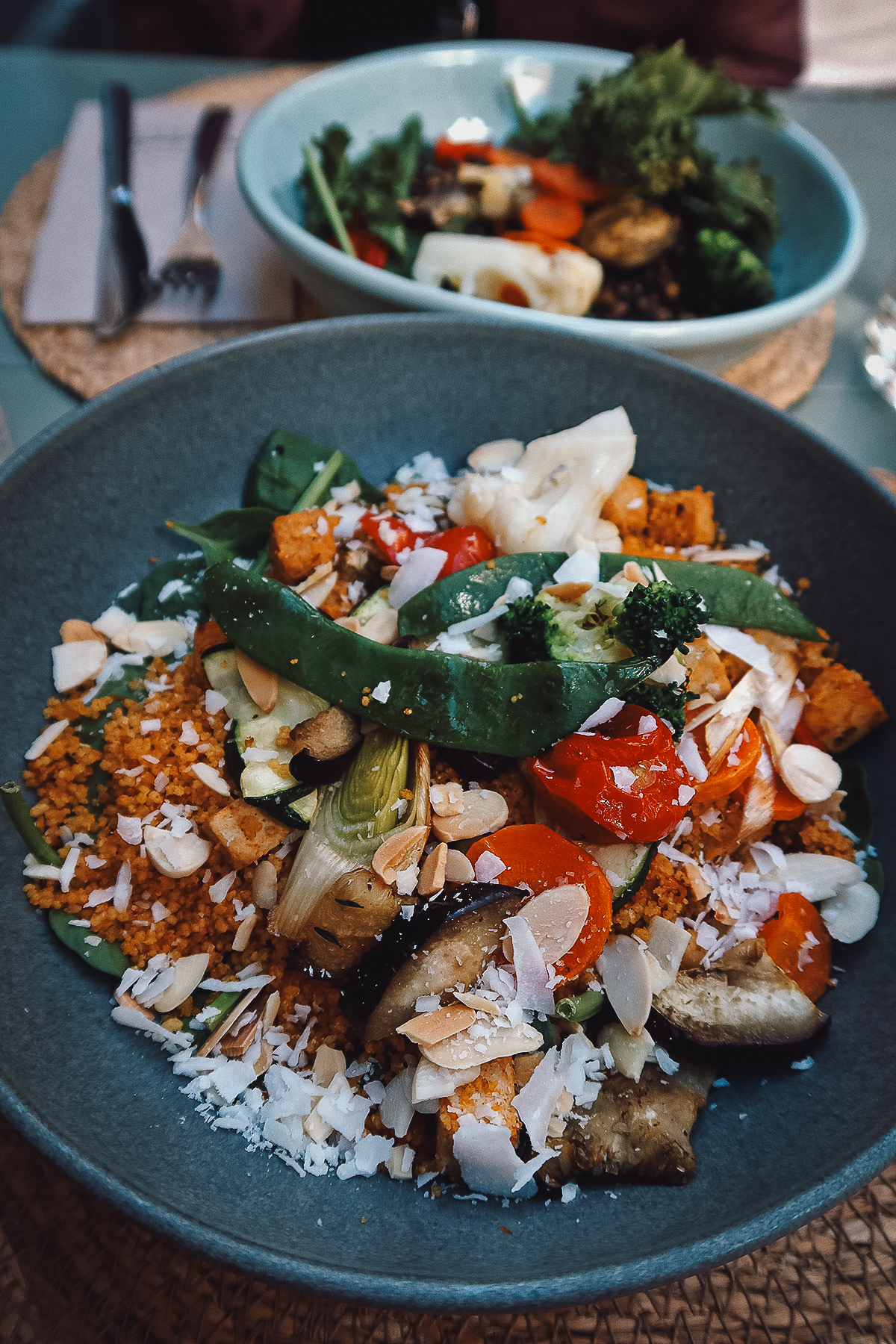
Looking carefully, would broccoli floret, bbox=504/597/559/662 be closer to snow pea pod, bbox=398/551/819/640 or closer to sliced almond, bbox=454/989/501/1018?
snow pea pod, bbox=398/551/819/640

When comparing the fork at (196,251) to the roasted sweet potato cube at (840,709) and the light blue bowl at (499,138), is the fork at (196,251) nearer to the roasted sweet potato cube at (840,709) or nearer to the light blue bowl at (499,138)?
the light blue bowl at (499,138)

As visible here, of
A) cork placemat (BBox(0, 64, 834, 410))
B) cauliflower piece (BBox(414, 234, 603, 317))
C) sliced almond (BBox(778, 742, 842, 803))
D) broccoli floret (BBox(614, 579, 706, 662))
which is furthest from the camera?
cork placemat (BBox(0, 64, 834, 410))

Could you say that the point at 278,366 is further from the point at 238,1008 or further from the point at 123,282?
the point at 238,1008

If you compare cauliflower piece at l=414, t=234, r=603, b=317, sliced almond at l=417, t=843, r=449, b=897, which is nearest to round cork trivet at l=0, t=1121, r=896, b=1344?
sliced almond at l=417, t=843, r=449, b=897

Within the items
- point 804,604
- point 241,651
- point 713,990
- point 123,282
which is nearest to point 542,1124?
point 713,990

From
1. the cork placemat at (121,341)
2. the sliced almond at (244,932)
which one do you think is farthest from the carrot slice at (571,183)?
the sliced almond at (244,932)

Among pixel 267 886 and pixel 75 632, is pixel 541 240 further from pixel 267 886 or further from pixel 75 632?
pixel 267 886
